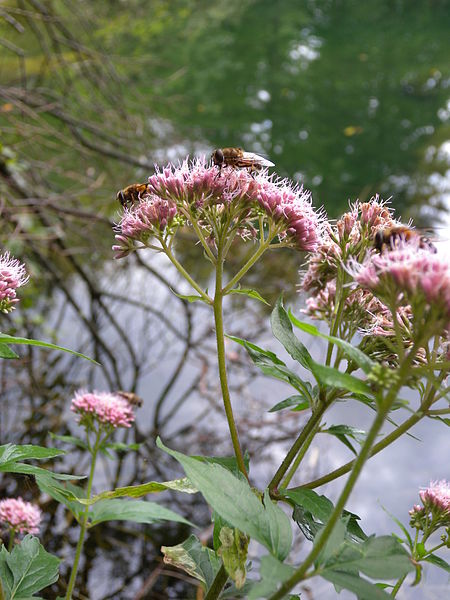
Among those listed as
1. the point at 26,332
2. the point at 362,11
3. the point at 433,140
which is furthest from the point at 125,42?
the point at 362,11

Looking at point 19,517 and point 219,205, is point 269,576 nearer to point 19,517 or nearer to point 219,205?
point 219,205

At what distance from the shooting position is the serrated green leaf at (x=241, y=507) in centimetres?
74

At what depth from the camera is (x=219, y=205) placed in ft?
4.39

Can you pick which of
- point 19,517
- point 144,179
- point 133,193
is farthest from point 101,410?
point 144,179

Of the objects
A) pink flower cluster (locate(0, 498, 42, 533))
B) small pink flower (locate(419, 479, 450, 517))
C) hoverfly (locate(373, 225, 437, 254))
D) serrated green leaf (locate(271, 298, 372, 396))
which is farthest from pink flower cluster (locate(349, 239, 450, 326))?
pink flower cluster (locate(0, 498, 42, 533))

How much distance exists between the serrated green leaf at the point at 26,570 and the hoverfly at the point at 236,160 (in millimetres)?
871

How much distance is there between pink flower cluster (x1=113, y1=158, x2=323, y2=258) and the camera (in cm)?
129

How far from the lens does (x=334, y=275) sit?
1357mm

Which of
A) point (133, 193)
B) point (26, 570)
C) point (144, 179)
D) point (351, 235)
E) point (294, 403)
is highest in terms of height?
point (144, 179)

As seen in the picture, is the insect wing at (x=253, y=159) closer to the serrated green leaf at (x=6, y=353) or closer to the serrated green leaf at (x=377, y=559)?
the serrated green leaf at (x=6, y=353)

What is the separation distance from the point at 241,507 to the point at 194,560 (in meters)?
0.40

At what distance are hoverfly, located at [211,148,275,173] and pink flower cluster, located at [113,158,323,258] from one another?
15 mm

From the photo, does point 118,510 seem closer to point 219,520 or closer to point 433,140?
point 219,520

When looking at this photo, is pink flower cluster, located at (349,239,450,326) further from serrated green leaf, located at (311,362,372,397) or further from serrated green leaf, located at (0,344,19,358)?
serrated green leaf, located at (0,344,19,358)
